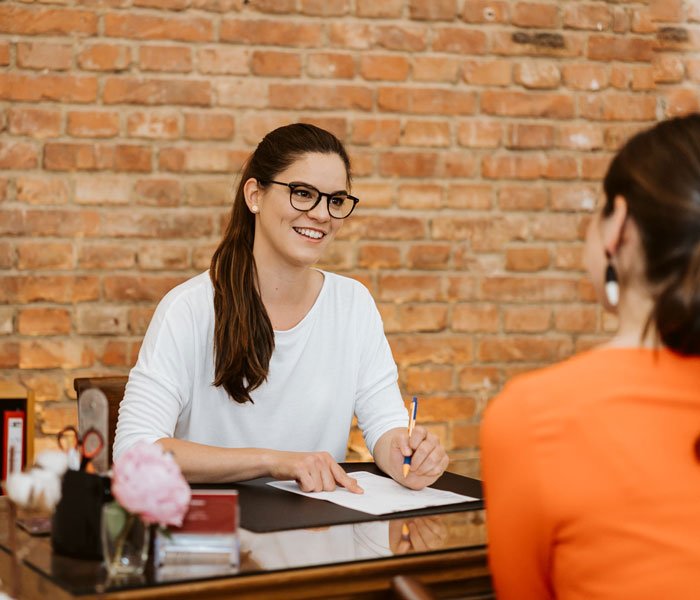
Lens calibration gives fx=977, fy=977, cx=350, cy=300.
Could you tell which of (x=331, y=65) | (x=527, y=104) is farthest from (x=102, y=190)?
(x=527, y=104)

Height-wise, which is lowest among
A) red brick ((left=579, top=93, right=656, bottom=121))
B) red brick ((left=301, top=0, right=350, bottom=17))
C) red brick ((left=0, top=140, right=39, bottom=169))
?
red brick ((left=0, top=140, right=39, bottom=169))

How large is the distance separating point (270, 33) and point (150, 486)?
6.65ft

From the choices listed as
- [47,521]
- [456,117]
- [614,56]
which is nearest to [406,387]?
[456,117]

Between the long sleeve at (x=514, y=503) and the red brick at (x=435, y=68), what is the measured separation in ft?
7.06

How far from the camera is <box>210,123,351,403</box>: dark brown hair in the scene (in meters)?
2.15

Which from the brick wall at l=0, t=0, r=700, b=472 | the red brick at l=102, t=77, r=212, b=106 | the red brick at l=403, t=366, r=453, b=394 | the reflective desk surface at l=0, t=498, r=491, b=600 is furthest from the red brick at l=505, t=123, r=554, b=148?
the reflective desk surface at l=0, t=498, r=491, b=600

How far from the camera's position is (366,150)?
307 centimetres

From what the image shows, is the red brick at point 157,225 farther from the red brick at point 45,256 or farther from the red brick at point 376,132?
the red brick at point 376,132

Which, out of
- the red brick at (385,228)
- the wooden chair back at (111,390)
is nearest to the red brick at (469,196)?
the red brick at (385,228)

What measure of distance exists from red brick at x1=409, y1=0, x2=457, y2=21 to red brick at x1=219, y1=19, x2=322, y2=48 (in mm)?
322

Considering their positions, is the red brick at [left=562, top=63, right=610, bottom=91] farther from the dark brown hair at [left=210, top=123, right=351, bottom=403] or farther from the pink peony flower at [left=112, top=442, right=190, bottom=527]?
the pink peony flower at [left=112, top=442, right=190, bottom=527]

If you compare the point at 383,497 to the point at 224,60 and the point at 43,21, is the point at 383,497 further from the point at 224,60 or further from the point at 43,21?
the point at 43,21

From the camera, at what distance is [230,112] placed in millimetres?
2943

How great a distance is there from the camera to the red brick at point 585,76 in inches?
128
